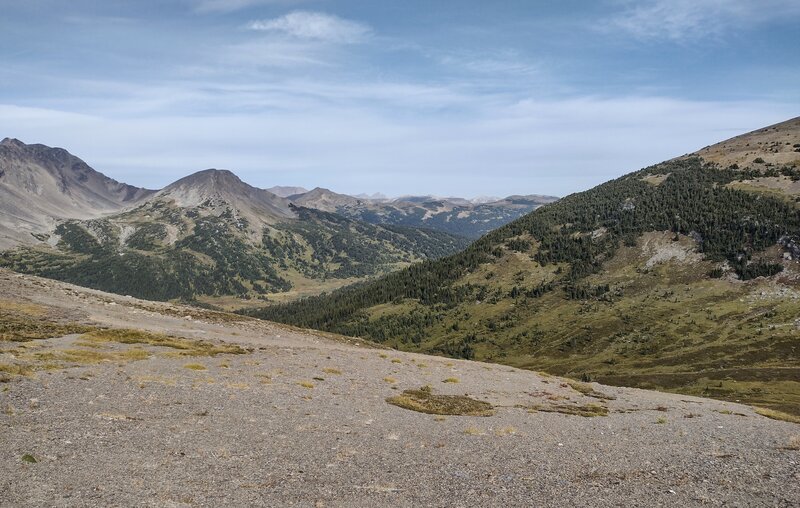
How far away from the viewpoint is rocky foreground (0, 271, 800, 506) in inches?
746

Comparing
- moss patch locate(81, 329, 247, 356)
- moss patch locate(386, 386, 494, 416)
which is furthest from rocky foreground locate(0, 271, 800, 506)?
moss patch locate(81, 329, 247, 356)

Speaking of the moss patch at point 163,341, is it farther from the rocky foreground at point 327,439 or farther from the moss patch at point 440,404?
the moss patch at point 440,404

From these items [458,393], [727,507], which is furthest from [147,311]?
[727,507]

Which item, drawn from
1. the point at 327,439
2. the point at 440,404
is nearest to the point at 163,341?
the point at 440,404

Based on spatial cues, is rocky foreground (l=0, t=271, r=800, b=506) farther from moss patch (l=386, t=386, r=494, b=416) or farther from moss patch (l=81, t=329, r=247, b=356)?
moss patch (l=81, t=329, r=247, b=356)

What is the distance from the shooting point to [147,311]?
80812 millimetres

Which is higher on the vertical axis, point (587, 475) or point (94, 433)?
point (94, 433)

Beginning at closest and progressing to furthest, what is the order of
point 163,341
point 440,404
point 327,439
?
point 327,439 < point 440,404 < point 163,341

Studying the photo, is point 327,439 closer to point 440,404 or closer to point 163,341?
point 440,404

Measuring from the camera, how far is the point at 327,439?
26.6m

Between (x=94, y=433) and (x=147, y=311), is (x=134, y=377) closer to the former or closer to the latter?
(x=94, y=433)

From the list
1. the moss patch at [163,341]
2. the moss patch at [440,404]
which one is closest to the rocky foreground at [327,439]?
the moss patch at [440,404]

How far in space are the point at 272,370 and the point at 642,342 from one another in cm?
18389

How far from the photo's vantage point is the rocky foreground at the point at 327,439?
18938 mm
